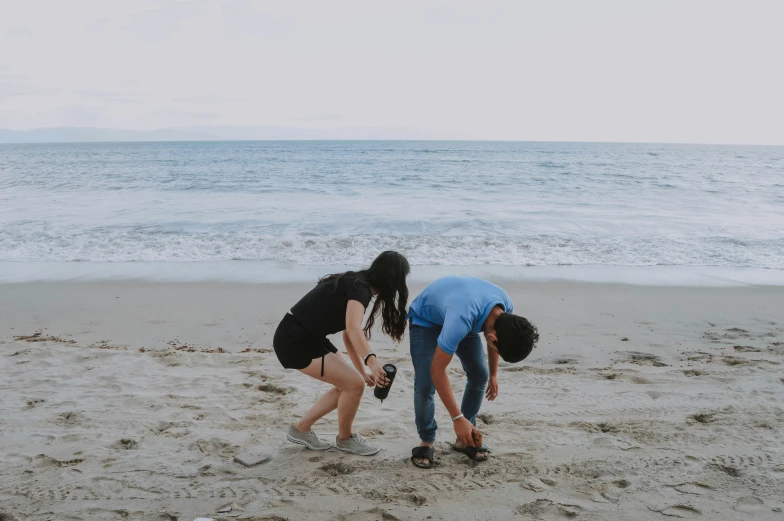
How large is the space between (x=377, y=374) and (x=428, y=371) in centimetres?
43

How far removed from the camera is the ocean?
1027cm

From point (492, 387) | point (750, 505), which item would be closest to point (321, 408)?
point (492, 387)

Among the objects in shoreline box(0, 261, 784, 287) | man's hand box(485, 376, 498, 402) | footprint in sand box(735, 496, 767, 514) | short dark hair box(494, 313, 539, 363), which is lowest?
footprint in sand box(735, 496, 767, 514)

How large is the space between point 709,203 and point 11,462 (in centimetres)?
2106

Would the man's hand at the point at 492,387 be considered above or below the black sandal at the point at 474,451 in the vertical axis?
above

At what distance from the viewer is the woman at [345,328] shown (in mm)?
3182

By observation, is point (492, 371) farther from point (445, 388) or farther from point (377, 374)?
point (377, 374)

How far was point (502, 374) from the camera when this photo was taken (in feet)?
16.8

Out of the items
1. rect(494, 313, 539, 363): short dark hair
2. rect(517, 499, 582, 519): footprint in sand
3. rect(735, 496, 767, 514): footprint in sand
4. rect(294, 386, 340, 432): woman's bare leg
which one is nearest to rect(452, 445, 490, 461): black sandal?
rect(517, 499, 582, 519): footprint in sand

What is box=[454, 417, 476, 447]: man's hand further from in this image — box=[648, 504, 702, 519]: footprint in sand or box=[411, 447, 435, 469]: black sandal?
box=[648, 504, 702, 519]: footprint in sand

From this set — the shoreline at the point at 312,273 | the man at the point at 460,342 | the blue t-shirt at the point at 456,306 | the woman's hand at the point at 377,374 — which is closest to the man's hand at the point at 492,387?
the man at the point at 460,342

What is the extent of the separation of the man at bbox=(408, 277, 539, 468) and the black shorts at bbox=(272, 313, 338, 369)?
1.97ft

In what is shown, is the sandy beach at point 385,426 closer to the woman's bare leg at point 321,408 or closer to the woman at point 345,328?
the woman's bare leg at point 321,408

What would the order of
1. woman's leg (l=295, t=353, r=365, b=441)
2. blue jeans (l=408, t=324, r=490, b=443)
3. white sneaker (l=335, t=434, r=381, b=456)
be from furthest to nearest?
white sneaker (l=335, t=434, r=381, b=456), woman's leg (l=295, t=353, r=365, b=441), blue jeans (l=408, t=324, r=490, b=443)
